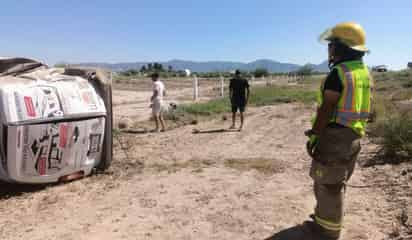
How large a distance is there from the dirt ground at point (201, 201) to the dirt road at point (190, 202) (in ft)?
0.03

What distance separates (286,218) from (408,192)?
159 cm

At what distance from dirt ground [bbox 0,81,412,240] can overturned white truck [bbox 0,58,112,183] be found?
0.32 meters

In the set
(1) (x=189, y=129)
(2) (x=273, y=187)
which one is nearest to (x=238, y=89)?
(1) (x=189, y=129)

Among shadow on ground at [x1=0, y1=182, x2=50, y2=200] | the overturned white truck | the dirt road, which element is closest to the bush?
the dirt road

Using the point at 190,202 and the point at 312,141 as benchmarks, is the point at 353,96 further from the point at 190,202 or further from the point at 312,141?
the point at 190,202

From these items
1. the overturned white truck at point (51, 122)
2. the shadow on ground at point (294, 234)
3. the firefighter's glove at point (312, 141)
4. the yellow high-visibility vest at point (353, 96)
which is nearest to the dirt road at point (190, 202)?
the shadow on ground at point (294, 234)

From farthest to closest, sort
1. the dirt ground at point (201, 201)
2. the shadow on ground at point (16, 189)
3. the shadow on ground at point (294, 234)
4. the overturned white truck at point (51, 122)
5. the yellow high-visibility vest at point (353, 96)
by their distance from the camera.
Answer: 1. the shadow on ground at point (16, 189)
2. the overturned white truck at point (51, 122)
3. the dirt ground at point (201, 201)
4. the shadow on ground at point (294, 234)
5. the yellow high-visibility vest at point (353, 96)

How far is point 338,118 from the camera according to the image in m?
2.98

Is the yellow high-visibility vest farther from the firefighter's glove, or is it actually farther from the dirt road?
the dirt road

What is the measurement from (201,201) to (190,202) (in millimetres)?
132

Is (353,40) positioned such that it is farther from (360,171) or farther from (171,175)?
(171,175)

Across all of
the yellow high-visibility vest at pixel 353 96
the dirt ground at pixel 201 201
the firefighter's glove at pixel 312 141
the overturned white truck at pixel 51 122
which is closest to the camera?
the yellow high-visibility vest at pixel 353 96

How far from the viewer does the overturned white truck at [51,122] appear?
13.6 ft

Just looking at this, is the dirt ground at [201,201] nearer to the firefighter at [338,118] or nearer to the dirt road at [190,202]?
the dirt road at [190,202]
